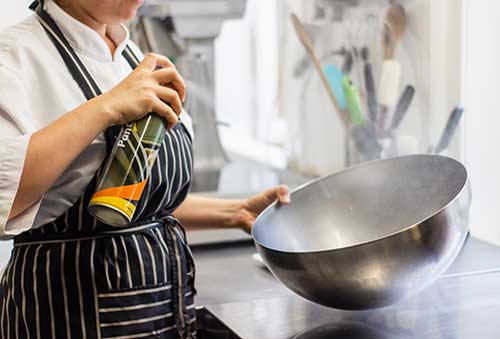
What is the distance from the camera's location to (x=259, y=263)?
4.85 feet

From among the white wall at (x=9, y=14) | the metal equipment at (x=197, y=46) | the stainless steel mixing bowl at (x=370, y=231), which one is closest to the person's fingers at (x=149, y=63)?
the stainless steel mixing bowl at (x=370, y=231)

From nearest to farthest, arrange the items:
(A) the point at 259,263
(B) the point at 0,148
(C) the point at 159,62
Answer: (B) the point at 0,148, (C) the point at 159,62, (A) the point at 259,263

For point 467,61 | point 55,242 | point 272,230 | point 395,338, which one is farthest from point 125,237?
point 467,61

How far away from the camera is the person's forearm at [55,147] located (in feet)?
3.04

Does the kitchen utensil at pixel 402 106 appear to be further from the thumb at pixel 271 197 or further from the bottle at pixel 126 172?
the bottle at pixel 126 172

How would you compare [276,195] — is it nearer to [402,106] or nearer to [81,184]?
[81,184]

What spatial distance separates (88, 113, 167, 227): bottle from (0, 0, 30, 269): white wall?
0.50 metres

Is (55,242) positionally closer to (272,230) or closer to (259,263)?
(272,230)

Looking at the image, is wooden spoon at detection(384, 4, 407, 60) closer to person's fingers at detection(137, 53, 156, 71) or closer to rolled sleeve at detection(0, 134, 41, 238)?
person's fingers at detection(137, 53, 156, 71)

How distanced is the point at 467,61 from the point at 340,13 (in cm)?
28

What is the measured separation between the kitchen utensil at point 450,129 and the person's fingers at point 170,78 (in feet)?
2.45

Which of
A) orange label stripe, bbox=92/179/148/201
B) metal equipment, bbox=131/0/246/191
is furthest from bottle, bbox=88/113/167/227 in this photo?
metal equipment, bbox=131/0/246/191

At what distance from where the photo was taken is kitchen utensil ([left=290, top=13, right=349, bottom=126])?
1729 millimetres

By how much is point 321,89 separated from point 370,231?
0.63m
